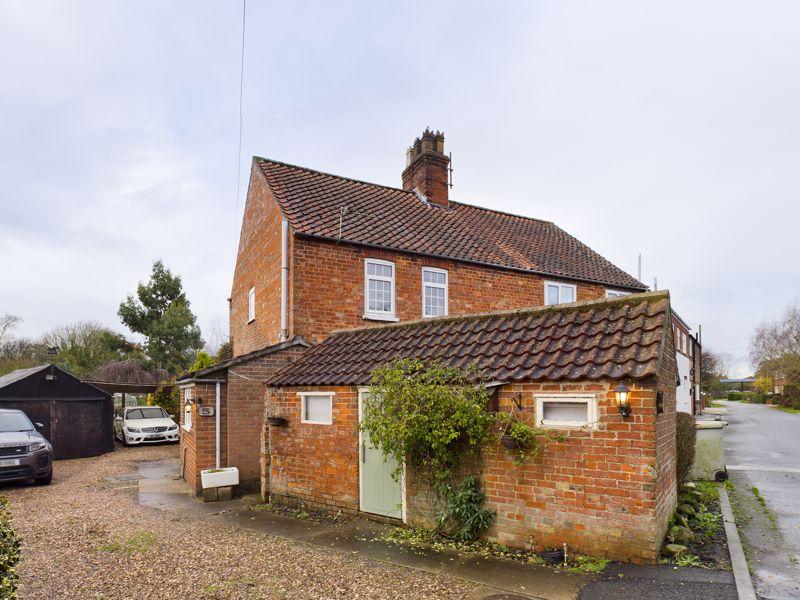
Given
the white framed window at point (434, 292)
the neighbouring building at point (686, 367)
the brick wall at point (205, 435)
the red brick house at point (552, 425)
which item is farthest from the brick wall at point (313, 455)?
the neighbouring building at point (686, 367)

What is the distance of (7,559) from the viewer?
13.0 feet

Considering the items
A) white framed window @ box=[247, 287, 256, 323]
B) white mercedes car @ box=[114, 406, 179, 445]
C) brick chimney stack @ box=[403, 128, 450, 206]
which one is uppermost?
brick chimney stack @ box=[403, 128, 450, 206]

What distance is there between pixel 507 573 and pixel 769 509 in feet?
21.0

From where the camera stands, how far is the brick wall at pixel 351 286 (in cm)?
1338

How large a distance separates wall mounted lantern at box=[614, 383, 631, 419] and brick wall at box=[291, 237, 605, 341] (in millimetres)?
8659

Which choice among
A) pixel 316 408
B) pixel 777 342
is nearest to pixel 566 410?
pixel 316 408

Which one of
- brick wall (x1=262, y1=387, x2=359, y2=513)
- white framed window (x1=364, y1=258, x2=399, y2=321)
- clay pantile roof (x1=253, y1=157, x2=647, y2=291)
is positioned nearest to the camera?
brick wall (x1=262, y1=387, x2=359, y2=513)

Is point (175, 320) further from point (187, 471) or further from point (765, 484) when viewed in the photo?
point (765, 484)

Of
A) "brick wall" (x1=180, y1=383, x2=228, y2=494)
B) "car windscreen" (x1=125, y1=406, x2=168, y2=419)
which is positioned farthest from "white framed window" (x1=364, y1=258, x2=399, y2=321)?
"car windscreen" (x1=125, y1=406, x2=168, y2=419)

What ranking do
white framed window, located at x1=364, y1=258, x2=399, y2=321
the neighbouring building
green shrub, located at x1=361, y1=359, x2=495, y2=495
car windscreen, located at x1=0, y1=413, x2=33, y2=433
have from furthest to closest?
the neighbouring building < white framed window, located at x1=364, y1=258, x2=399, y2=321 < car windscreen, located at x1=0, y1=413, x2=33, y2=433 < green shrub, located at x1=361, y1=359, x2=495, y2=495

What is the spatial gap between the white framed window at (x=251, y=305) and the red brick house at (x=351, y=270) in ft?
0.31

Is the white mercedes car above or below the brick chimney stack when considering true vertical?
below

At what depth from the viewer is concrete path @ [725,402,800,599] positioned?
6.04 metres

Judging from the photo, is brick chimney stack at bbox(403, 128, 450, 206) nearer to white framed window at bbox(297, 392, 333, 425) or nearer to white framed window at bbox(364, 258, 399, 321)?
white framed window at bbox(364, 258, 399, 321)
